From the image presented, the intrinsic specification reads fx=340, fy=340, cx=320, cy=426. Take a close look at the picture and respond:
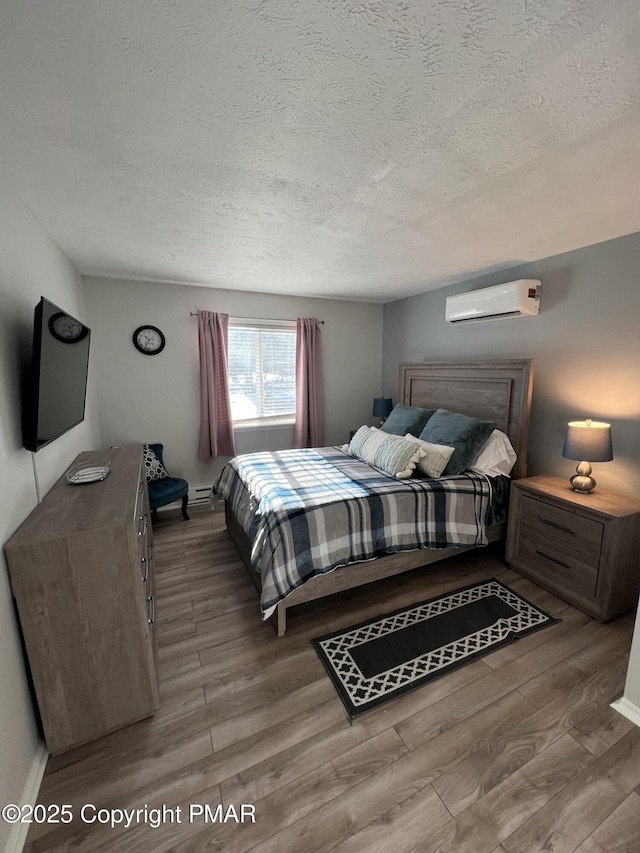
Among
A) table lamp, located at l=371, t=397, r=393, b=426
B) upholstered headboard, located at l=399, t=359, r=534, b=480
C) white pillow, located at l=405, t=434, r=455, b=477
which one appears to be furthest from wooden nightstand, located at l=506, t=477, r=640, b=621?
table lamp, located at l=371, t=397, r=393, b=426

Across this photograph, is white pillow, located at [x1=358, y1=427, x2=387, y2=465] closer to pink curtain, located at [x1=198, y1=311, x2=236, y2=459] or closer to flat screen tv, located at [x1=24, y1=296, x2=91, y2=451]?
pink curtain, located at [x1=198, y1=311, x2=236, y2=459]

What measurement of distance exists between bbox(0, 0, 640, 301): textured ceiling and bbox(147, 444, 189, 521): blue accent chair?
2.10m

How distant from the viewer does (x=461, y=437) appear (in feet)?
9.13

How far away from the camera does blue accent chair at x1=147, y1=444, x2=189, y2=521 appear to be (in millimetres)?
3127

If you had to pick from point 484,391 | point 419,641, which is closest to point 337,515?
point 419,641

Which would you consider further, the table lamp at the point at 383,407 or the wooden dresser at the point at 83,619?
the table lamp at the point at 383,407

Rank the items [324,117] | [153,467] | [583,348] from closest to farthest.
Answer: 1. [324,117]
2. [583,348]
3. [153,467]

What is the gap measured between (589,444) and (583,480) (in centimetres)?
31

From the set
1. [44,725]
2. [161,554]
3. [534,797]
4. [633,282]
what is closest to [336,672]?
[534,797]

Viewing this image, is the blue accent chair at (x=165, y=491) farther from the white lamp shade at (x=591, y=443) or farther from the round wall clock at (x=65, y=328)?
the white lamp shade at (x=591, y=443)

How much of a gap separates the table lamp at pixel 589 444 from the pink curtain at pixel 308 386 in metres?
2.69

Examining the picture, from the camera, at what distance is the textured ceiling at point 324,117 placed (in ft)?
2.77

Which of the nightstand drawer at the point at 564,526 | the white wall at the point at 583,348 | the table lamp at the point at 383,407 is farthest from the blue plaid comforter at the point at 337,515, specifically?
the table lamp at the point at 383,407

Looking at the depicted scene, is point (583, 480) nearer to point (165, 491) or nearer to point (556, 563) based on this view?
point (556, 563)
